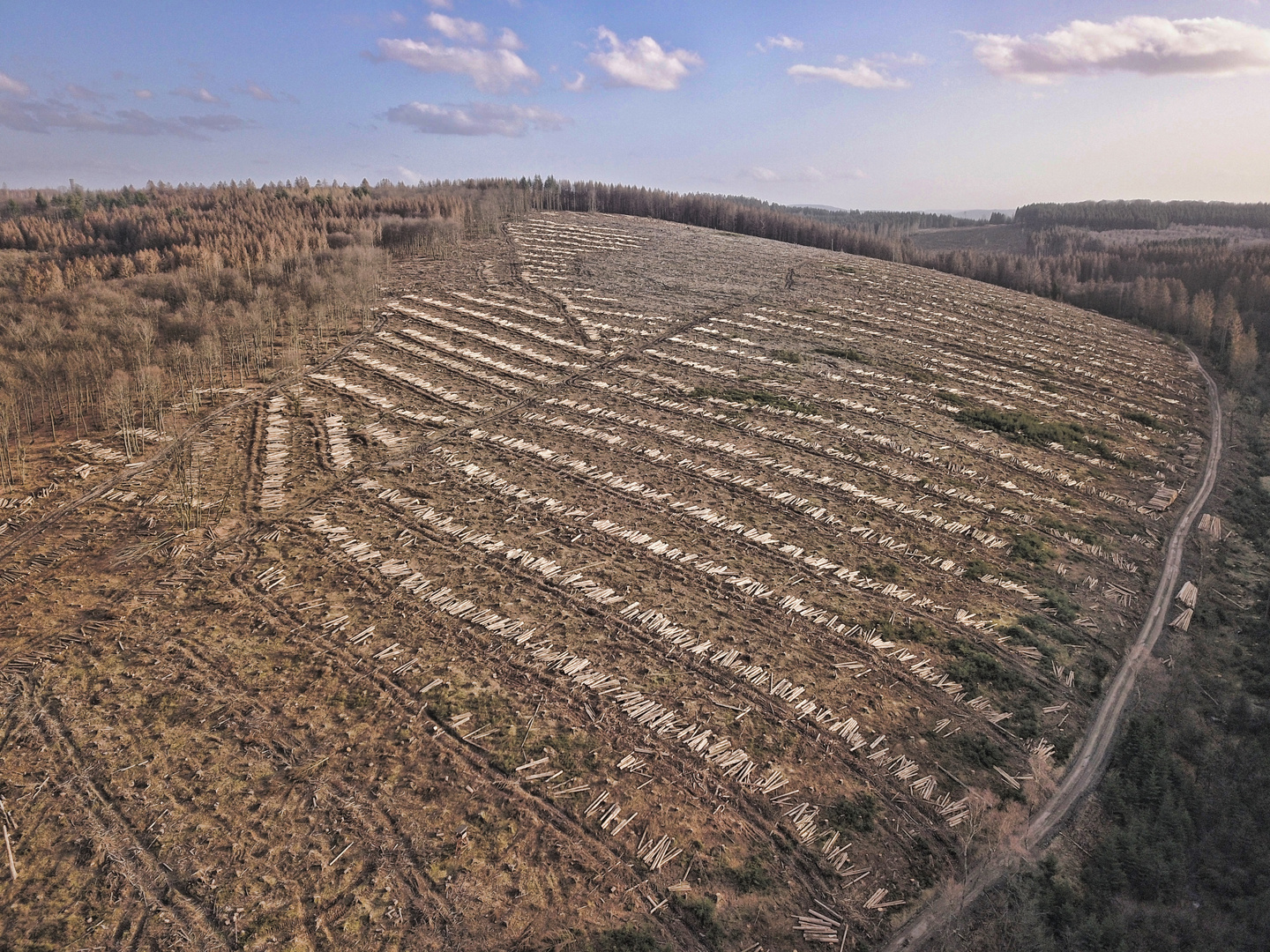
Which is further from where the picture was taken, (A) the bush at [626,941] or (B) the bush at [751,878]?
(B) the bush at [751,878]

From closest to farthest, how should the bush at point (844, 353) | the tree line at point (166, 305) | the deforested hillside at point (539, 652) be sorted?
1. the deforested hillside at point (539, 652)
2. the tree line at point (166, 305)
3. the bush at point (844, 353)

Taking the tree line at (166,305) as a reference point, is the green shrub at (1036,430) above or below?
below

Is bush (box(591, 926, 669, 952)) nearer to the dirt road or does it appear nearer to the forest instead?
the dirt road

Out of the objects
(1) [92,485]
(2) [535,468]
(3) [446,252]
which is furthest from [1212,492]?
(3) [446,252]

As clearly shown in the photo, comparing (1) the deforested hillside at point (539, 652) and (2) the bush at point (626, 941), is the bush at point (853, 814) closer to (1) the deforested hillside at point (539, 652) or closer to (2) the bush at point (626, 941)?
(1) the deforested hillside at point (539, 652)

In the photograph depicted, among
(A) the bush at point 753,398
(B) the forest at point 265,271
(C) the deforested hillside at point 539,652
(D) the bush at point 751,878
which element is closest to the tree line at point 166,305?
(B) the forest at point 265,271

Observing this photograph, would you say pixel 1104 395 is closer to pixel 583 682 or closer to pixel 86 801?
pixel 583 682

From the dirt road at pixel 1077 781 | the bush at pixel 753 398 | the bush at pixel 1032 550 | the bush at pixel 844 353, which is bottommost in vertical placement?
the dirt road at pixel 1077 781
